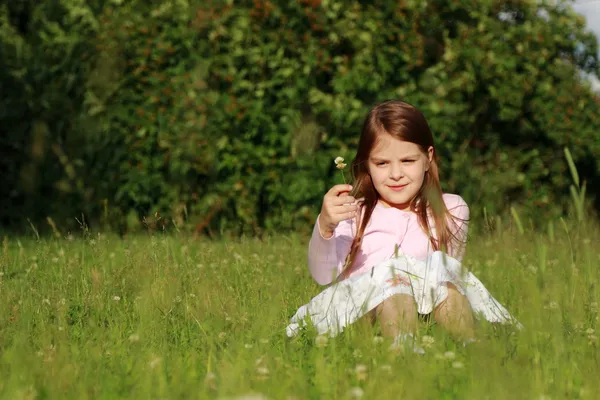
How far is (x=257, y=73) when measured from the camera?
6.97 meters

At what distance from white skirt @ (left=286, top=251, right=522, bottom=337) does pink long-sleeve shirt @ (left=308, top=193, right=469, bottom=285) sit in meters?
0.19

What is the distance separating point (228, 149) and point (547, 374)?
4.58m

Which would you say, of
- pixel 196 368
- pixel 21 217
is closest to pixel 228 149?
pixel 21 217

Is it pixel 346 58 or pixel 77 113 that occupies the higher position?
pixel 346 58

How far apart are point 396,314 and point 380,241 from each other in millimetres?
625

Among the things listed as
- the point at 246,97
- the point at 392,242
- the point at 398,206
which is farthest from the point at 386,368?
the point at 246,97

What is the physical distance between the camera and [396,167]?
12.1ft

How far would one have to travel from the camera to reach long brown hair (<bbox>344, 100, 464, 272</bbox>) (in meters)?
3.71

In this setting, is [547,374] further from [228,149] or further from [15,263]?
[228,149]

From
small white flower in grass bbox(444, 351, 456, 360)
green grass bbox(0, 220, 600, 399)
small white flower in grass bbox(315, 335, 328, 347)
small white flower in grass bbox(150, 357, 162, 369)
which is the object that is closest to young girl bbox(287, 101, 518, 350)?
green grass bbox(0, 220, 600, 399)

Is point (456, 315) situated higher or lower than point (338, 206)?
lower

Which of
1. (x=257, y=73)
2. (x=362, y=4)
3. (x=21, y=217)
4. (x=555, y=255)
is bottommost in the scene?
(x=21, y=217)

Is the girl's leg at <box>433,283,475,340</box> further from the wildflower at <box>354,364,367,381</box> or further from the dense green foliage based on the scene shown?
the dense green foliage

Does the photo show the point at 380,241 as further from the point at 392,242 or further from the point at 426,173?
the point at 426,173
